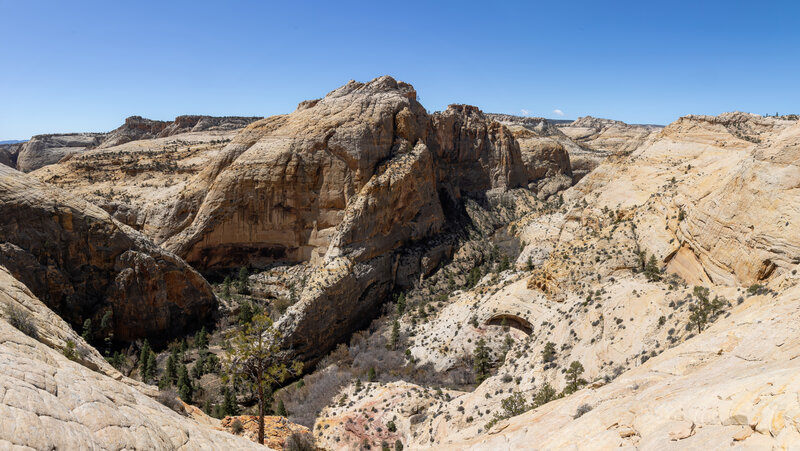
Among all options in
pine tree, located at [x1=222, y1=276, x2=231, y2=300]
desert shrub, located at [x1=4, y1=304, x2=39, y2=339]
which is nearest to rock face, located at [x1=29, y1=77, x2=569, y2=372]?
pine tree, located at [x1=222, y1=276, x2=231, y2=300]

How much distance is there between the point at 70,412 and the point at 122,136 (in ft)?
394

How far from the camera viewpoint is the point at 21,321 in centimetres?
1136

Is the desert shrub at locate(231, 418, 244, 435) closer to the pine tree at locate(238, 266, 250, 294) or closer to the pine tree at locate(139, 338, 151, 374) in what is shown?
the pine tree at locate(139, 338, 151, 374)

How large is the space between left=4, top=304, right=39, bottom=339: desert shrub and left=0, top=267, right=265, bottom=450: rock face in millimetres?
154

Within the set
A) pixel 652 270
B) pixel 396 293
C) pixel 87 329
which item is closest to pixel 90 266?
pixel 87 329

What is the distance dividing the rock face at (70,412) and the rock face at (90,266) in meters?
19.6

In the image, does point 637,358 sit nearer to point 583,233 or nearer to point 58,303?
point 583,233

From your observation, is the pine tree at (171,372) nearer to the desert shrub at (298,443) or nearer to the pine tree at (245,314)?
the pine tree at (245,314)

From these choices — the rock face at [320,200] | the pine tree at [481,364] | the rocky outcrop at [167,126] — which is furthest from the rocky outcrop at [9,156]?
the pine tree at [481,364]

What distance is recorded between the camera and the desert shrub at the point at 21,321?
36.7ft

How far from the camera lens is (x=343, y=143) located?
41250mm

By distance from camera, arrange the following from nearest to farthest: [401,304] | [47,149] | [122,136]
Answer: [401,304] → [47,149] → [122,136]

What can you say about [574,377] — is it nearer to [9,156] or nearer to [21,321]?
[21,321]

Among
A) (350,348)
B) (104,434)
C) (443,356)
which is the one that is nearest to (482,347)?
(443,356)
